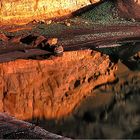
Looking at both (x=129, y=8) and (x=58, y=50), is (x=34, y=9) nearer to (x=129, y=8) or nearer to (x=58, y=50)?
(x=58, y=50)

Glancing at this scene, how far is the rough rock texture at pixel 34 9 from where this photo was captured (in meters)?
37.9

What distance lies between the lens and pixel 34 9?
4019 centimetres

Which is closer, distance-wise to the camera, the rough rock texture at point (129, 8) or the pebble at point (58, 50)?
the pebble at point (58, 50)

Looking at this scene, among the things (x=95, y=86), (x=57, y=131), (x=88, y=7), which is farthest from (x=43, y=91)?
(x=88, y=7)

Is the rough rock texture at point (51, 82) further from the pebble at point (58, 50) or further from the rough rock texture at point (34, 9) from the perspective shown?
the rough rock texture at point (34, 9)

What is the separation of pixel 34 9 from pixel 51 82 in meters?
16.6

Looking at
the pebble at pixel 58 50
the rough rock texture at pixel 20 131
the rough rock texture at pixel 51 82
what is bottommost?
the rough rock texture at pixel 51 82

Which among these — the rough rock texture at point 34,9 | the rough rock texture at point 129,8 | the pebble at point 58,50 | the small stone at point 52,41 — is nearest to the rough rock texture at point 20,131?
the pebble at point 58,50

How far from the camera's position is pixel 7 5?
3800cm

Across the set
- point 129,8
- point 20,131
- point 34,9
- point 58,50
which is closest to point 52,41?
point 58,50

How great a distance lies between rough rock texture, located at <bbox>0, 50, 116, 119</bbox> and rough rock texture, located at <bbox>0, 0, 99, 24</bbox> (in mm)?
8744

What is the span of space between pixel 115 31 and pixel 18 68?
45.7 ft

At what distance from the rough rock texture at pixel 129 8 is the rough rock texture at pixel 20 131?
29375mm

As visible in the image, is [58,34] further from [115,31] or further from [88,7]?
[88,7]
